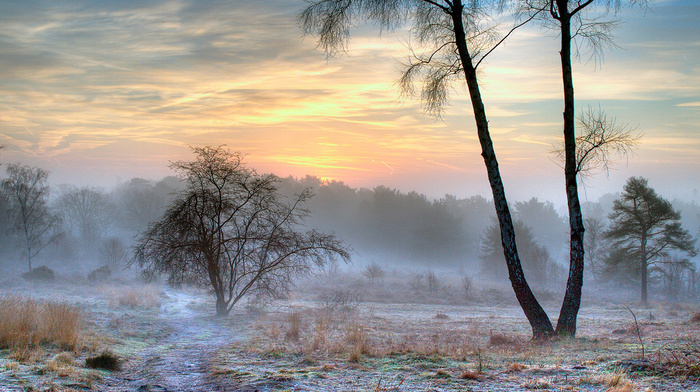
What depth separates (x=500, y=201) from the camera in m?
8.74

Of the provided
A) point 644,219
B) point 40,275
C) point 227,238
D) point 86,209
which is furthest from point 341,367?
point 86,209

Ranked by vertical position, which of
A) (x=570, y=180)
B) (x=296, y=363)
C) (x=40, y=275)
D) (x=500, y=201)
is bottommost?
(x=40, y=275)

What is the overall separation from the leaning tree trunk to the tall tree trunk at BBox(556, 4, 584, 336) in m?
0.54

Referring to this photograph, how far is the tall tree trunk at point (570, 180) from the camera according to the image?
8.65 m

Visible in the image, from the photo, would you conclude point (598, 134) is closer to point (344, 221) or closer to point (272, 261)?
point (272, 261)

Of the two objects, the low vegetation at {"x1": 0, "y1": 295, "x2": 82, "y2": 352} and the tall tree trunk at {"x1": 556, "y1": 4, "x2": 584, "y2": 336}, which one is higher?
the tall tree trunk at {"x1": 556, "y1": 4, "x2": 584, "y2": 336}

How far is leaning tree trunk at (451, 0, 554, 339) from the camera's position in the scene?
335 inches

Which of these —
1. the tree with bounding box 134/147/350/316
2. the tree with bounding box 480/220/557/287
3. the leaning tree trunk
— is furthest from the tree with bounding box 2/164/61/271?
the tree with bounding box 480/220/557/287

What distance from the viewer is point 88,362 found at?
561 cm

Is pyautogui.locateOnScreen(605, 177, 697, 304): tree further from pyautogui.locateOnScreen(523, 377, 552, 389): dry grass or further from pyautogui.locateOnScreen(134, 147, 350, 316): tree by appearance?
pyautogui.locateOnScreen(523, 377, 552, 389): dry grass

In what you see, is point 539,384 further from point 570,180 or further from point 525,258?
point 525,258

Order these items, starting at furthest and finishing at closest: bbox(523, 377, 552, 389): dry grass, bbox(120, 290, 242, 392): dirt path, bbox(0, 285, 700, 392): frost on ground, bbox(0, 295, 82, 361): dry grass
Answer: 1. bbox(0, 295, 82, 361): dry grass
2. bbox(120, 290, 242, 392): dirt path
3. bbox(0, 285, 700, 392): frost on ground
4. bbox(523, 377, 552, 389): dry grass

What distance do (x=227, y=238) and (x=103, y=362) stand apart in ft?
27.4

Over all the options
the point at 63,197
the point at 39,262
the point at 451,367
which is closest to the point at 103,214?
the point at 63,197
